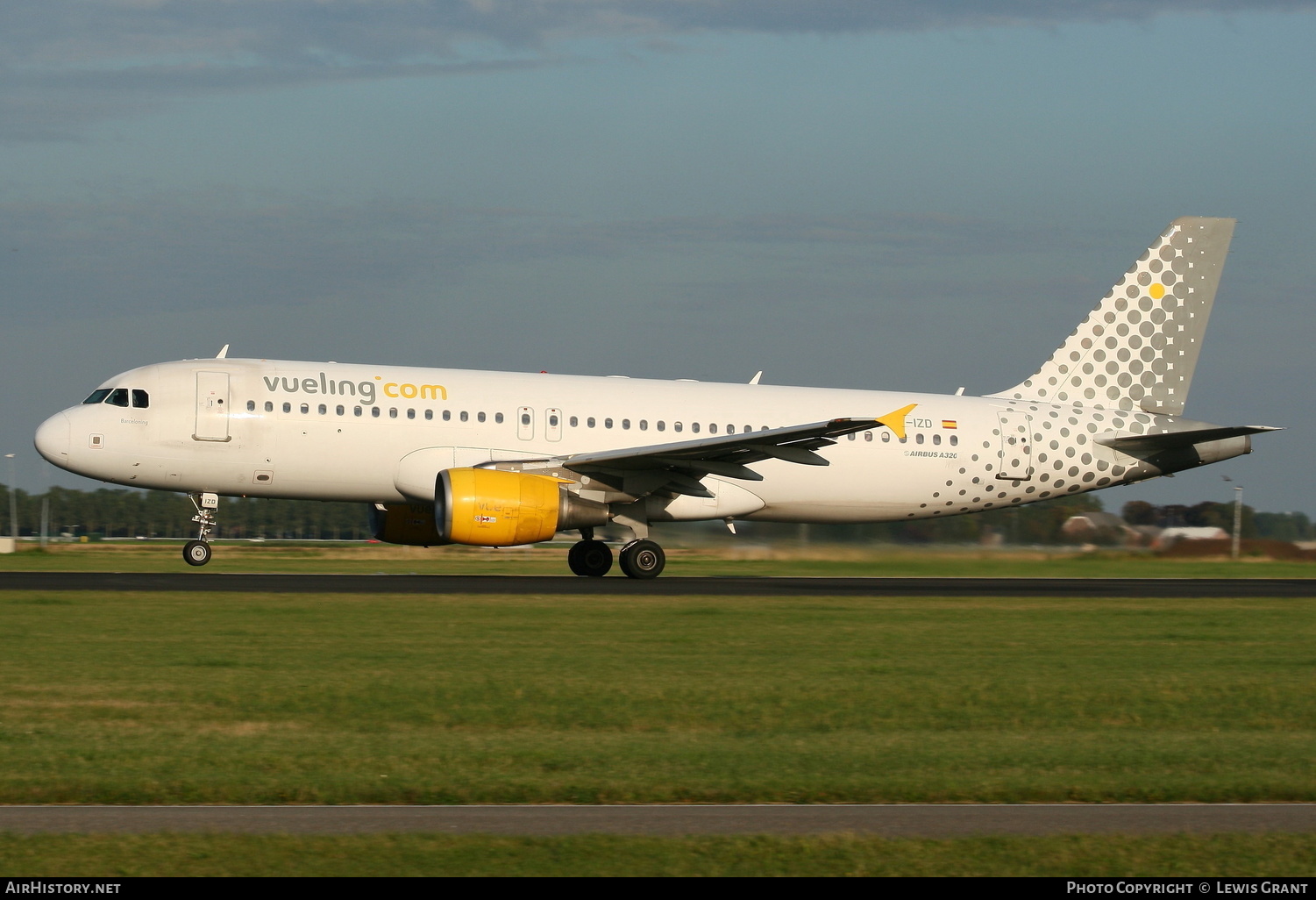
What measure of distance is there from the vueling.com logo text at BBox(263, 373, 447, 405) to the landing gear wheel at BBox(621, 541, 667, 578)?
442 cm

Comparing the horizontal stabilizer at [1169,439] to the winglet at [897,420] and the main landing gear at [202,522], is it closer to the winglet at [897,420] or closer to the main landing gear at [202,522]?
the winglet at [897,420]

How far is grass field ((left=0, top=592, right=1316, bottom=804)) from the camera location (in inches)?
344

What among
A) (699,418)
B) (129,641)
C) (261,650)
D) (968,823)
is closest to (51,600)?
Result: (129,641)

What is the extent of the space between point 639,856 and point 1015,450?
80.0 feet

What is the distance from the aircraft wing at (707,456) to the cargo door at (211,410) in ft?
19.7

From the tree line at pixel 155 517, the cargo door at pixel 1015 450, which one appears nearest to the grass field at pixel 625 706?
the cargo door at pixel 1015 450

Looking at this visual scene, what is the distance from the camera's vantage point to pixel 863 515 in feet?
97.2

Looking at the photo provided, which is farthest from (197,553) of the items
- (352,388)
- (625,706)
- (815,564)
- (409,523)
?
(625,706)

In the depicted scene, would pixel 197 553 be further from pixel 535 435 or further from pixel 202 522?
pixel 535 435

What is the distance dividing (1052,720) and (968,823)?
4.20 meters

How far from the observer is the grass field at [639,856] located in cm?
654

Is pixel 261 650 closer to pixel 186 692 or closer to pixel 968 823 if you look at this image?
pixel 186 692

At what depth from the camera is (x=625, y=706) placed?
38.1 feet

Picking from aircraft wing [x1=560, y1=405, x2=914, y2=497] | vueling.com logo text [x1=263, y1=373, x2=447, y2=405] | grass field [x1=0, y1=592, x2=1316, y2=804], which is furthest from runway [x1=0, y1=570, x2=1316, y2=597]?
vueling.com logo text [x1=263, y1=373, x2=447, y2=405]
